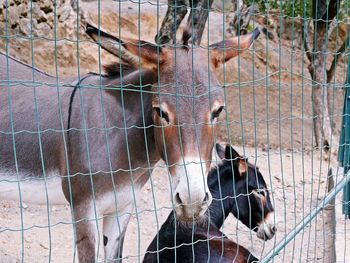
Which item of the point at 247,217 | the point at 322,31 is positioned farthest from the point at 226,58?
the point at 322,31

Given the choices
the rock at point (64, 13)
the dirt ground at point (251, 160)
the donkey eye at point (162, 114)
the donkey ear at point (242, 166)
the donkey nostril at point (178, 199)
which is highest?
the donkey eye at point (162, 114)

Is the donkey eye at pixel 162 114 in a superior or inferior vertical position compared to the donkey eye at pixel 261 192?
superior

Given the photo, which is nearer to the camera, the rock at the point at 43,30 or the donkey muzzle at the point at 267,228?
the donkey muzzle at the point at 267,228

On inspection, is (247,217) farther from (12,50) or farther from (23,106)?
(12,50)

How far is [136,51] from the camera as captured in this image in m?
3.98

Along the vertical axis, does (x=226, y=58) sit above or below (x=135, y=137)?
above

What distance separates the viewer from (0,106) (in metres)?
4.59

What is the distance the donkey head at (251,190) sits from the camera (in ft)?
16.9

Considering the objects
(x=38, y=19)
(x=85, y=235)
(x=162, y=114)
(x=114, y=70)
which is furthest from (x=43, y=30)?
(x=162, y=114)

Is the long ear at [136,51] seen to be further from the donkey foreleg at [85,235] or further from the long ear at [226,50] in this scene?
the donkey foreleg at [85,235]

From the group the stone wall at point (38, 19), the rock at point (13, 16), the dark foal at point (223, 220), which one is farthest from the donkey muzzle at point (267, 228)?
the rock at point (13, 16)

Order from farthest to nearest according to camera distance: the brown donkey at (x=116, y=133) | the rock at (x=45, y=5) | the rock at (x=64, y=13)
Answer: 1. the rock at (x=64, y=13)
2. the rock at (x=45, y=5)
3. the brown donkey at (x=116, y=133)

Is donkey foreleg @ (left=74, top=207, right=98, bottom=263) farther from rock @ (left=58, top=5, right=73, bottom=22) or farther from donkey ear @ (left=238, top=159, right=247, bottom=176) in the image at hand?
rock @ (left=58, top=5, right=73, bottom=22)

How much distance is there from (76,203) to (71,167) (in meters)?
0.23
